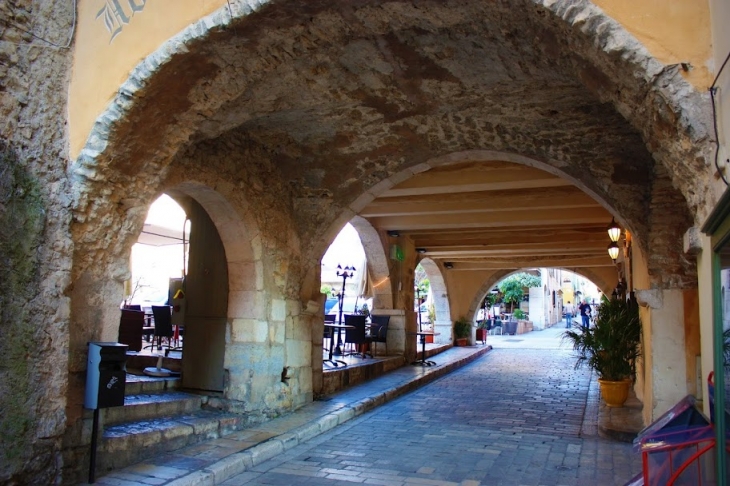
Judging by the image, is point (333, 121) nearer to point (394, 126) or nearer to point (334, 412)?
point (394, 126)

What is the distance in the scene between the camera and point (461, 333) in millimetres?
16578

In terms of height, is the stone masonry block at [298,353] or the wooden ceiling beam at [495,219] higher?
the wooden ceiling beam at [495,219]

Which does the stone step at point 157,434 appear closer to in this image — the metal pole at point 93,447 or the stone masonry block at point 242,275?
the metal pole at point 93,447

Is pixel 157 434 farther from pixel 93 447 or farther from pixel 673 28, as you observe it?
pixel 673 28

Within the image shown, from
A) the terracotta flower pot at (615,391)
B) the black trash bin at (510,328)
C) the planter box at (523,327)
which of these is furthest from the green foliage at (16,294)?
the planter box at (523,327)

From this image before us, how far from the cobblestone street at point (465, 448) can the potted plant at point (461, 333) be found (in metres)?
8.30

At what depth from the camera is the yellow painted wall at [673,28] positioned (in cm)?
259

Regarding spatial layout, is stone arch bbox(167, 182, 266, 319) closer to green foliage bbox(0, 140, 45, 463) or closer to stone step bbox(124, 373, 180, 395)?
stone step bbox(124, 373, 180, 395)

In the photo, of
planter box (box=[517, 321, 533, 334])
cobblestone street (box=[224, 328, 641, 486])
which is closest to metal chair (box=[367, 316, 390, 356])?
cobblestone street (box=[224, 328, 641, 486])

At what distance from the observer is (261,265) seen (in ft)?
19.1

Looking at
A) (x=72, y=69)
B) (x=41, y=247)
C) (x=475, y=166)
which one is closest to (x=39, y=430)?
(x=41, y=247)

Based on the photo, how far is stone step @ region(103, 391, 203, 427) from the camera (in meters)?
4.57

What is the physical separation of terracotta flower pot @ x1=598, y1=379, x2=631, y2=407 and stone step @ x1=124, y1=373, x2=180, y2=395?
456cm

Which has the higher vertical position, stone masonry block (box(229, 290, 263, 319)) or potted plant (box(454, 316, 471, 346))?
stone masonry block (box(229, 290, 263, 319))
